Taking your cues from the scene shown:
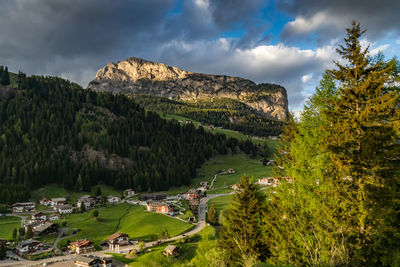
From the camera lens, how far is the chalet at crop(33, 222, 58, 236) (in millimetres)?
79269

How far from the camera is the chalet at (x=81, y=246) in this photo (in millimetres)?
67069

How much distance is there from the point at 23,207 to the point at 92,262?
221 feet

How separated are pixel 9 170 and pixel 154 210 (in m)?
85.3

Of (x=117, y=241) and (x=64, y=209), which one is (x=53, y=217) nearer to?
(x=64, y=209)

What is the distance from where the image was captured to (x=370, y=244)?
17.1 meters

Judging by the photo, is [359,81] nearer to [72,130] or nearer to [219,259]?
[219,259]

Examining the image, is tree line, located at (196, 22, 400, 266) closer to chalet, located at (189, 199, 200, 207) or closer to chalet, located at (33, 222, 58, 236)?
chalet, located at (33, 222, 58, 236)

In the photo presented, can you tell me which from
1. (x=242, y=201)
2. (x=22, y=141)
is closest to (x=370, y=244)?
(x=242, y=201)

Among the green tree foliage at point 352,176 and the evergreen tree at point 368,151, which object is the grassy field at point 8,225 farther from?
the evergreen tree at point 368,151

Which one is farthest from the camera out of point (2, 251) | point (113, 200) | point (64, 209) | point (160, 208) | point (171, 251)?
point (113, 200)

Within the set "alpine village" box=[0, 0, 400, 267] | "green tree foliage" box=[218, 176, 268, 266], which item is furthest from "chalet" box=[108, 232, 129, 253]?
"green tree foliage" box=[218, 176, 268, 266]

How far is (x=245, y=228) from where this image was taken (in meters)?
30.4

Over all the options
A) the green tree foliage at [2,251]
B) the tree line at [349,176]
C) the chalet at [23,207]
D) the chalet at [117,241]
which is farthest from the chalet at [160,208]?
the tree line at [349,176]

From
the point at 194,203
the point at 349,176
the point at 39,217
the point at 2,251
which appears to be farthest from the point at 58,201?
the point at 349,176
